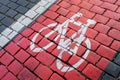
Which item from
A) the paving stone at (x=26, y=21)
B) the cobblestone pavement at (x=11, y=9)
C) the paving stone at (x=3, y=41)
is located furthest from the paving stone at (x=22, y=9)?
the paving stone at (x=3, y=41)

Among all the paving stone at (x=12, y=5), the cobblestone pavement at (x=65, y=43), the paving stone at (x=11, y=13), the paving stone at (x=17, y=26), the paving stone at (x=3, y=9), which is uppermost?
the paving stone at (x=12, y=5)

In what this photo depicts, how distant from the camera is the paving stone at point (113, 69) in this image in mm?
2750

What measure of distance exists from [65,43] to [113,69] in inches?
36.5

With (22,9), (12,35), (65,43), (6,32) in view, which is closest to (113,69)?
(65,43)

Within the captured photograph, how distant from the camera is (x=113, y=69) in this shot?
9.18 ft

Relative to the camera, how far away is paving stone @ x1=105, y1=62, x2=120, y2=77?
275 cm

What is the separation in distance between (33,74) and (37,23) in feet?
3.85

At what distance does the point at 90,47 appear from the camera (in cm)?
314

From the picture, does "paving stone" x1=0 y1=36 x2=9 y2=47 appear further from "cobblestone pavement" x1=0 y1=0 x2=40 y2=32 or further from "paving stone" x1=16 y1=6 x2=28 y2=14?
"paving stone" x1=16 y1=6 x2=28 y2=14

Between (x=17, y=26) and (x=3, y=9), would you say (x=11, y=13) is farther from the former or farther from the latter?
(x=17, y=26)

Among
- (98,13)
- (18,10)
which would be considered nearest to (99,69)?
(98,13)

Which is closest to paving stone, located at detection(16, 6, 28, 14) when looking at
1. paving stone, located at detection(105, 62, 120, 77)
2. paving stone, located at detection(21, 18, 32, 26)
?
paving stone, located at detection(21, 18, 32, 26)

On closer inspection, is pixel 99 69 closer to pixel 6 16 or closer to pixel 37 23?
pixel 37 23

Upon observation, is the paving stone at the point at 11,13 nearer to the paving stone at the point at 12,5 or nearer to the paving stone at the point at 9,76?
the paving stone at the point at 12,5
